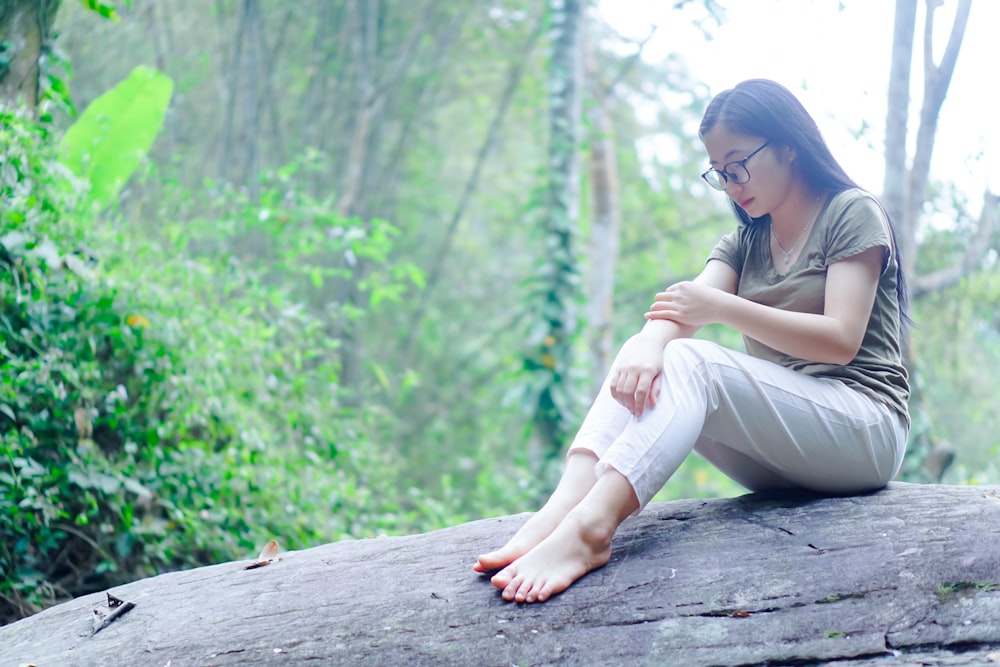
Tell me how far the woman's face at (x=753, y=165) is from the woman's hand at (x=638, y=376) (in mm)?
439

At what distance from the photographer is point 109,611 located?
2121 millimetres

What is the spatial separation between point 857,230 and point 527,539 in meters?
1.07

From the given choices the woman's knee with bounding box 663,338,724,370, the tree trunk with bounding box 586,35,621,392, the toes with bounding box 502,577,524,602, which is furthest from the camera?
the tree trunk with bounding box 586,35,621,392

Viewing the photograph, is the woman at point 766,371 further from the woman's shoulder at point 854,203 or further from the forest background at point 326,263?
the forest background at point 326,263

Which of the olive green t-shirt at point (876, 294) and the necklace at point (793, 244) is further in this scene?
the necklace at point (793, 244)

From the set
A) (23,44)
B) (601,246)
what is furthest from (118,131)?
(601,246)

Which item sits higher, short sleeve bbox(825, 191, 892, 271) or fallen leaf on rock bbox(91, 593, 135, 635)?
short sleeve bbox(825, 191, 892, 271)

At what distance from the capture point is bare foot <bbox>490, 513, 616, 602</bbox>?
188 cm

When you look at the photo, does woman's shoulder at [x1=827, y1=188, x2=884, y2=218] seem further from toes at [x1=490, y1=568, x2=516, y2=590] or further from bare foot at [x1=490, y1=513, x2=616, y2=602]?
toes at [x1=490, y1=568, x2=516, y2=590]

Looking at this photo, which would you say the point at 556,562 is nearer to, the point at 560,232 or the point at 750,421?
the point at 750,421

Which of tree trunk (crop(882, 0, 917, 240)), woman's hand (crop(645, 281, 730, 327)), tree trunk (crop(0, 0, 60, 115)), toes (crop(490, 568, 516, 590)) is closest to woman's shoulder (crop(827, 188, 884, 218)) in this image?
woman's hand (crop(645, 281, 730, 327))

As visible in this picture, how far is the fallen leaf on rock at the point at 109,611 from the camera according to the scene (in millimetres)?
2076

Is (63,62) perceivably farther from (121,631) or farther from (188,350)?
(121,631)

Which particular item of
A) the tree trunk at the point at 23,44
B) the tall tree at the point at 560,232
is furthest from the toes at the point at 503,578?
the tall tree at the point at 560,232
